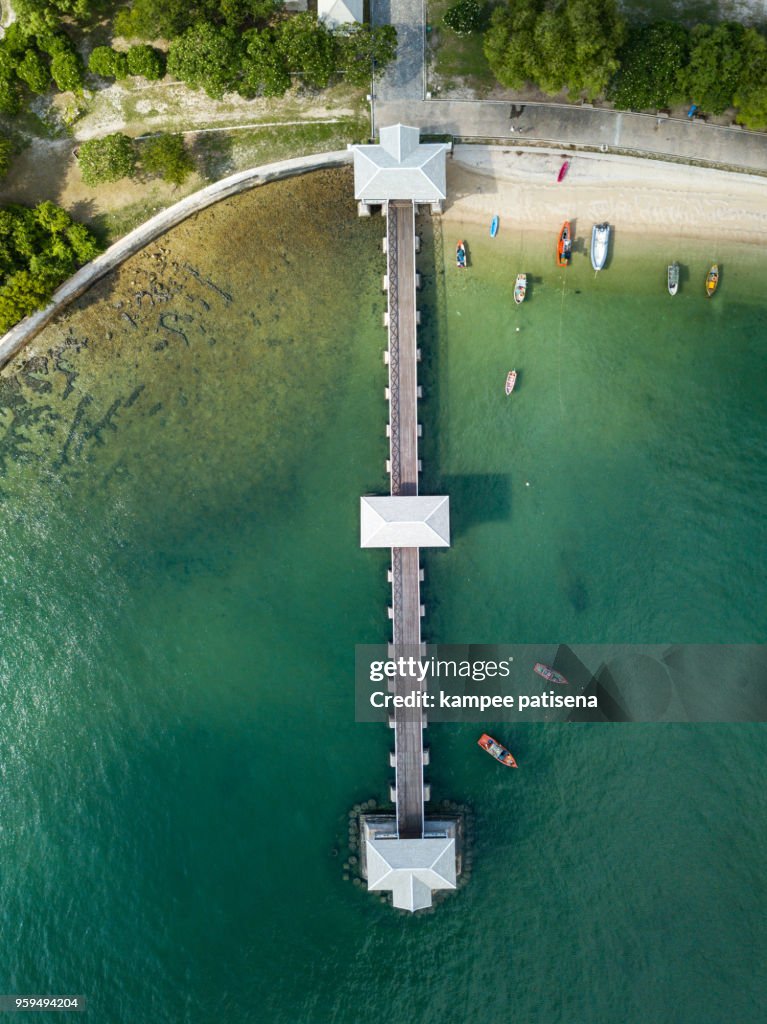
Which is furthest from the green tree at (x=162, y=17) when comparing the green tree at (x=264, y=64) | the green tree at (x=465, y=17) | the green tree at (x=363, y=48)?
the green tree at (x=465, y=17)

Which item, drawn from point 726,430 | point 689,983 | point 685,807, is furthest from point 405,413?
point 689,983

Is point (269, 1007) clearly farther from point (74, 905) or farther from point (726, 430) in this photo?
point (726, 430)

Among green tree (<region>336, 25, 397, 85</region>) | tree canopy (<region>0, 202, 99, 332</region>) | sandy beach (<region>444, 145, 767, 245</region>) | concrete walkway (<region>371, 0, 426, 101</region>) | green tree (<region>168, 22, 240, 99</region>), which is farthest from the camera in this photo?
sandy beach (<region>444, 145, 767, 245</region>)

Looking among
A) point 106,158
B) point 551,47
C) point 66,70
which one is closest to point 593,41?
point 551,47

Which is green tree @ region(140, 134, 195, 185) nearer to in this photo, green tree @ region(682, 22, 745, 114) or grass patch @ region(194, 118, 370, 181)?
grass patch @ region(194, 118, 370, 181)

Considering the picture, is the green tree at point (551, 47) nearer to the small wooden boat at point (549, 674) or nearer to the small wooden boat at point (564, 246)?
the small wooden boat at point (564, 246)

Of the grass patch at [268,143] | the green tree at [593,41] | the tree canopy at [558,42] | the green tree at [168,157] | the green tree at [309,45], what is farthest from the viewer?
the grass patch at [268,143]

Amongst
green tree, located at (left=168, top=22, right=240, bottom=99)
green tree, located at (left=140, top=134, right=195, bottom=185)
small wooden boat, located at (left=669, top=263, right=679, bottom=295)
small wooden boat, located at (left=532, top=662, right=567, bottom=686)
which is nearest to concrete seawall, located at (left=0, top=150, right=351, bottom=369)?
green tree, located at (left=140, top=134, right=195, bottom=185)
